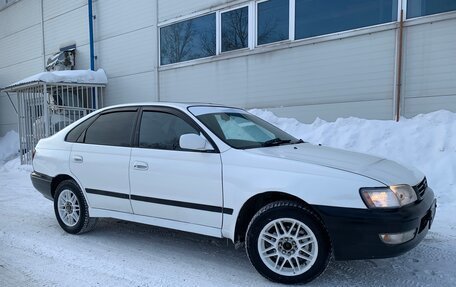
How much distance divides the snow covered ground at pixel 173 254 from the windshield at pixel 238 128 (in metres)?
1.20

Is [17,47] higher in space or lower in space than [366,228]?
higher

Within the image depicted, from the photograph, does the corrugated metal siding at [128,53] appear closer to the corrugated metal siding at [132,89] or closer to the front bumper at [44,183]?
the corrugated metal siding at [132,89]

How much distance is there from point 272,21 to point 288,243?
700 centimetres

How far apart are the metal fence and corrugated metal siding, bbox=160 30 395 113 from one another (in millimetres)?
3748

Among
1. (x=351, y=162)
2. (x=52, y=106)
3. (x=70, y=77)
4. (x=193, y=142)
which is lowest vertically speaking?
(x=351, y=162)

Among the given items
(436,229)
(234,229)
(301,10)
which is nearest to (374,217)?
(234,229)

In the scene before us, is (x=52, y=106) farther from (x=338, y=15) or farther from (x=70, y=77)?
(x=338, y=15)

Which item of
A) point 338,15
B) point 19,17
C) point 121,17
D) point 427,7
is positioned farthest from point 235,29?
point 19,17

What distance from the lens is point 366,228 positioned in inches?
125

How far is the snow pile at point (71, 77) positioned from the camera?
11.4 metres

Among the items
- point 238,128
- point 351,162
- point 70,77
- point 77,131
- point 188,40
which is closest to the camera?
point 351,162

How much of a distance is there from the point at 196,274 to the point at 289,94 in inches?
242

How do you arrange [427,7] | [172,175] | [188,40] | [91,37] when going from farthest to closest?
[91,37]
[188,40]
[427,7]
[172,175]

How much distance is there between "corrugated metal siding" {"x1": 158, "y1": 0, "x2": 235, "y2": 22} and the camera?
10.5 m
